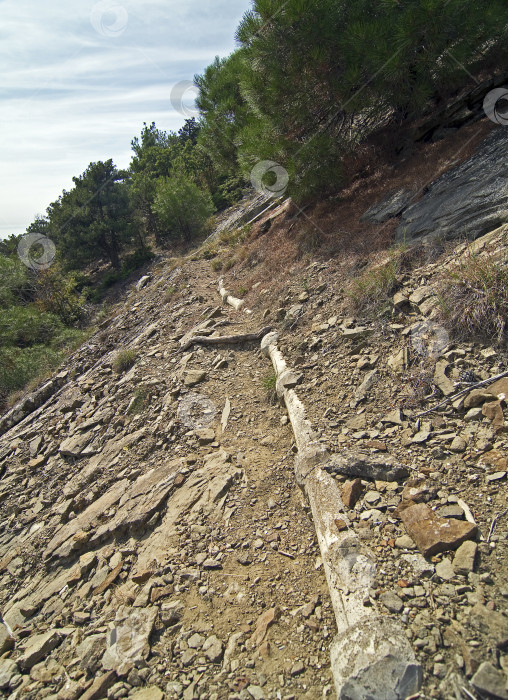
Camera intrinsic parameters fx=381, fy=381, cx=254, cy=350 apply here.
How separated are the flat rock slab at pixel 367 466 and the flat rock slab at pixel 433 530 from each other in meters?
0.37

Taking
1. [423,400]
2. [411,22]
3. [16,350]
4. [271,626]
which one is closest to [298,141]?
[411,22]

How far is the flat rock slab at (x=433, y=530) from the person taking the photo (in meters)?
2.40

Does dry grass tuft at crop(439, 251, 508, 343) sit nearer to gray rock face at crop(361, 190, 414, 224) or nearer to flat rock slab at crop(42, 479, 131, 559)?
gray rock face at crop(361, 190, 414, 224)

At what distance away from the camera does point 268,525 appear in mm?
3422

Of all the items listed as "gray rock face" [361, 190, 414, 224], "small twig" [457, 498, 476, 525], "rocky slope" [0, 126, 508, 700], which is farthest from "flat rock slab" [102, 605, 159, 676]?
"gray rock face" [361, 190, 414, 224]

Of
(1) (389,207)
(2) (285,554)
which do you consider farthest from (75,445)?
(1) (389,207)

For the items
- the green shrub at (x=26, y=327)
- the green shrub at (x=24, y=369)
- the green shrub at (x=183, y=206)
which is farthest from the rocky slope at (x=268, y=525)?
the green shrub at (x=183, y=206)

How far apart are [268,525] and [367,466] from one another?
1.03 meters

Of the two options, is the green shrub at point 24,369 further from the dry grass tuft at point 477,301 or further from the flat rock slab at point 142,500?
the dry grass tuft at point 477,301

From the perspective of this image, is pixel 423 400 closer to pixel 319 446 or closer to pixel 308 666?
pixel 319 446

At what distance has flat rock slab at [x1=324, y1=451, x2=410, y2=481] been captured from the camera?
3.10m

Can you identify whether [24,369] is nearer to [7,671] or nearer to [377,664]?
[7,671]

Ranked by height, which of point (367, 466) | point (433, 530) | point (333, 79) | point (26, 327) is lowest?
point (433, 530)

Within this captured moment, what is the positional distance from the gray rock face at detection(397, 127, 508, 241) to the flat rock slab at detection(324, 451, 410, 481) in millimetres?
3443
